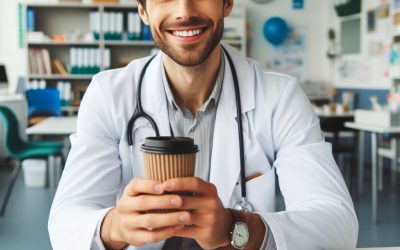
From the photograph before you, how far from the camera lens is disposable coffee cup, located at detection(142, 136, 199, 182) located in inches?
30.4

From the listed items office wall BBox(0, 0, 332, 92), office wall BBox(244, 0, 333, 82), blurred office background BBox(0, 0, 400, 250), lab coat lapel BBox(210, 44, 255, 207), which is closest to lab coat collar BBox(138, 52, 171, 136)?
lab coat lapel BBox(210, 44, 255, 207)

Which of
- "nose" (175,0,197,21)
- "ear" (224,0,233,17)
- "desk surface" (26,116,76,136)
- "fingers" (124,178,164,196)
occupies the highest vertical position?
"ear" (224,0,233,17)

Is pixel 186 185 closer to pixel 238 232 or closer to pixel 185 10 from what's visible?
pixel 238 232

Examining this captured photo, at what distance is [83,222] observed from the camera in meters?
1.07

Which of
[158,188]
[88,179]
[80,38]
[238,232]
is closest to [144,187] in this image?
[158,188]

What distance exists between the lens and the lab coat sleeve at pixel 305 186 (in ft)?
3.48

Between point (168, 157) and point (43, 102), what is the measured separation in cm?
508

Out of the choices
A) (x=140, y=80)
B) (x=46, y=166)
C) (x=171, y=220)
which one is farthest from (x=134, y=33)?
(x=171, y=220)

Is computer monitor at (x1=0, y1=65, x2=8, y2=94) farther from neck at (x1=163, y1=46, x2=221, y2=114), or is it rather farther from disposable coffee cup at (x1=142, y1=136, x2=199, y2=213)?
disposable coffee cup at (x1=142, y1=136, x2=199, y2=213)

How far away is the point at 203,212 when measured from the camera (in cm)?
83

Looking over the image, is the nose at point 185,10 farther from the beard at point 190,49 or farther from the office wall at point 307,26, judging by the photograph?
the office wall at point 307,26

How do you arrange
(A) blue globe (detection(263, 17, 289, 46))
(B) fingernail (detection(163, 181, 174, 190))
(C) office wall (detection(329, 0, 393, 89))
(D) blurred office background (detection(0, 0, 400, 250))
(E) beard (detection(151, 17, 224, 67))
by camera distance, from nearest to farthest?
(B) fingernail (detection(163, 181, 174, 190))
(E) beard (detection(151, 17, 224, 67))
(D) blurred office background (detection(0, 0, 400, 250))
(C) office wall (detection(329, 0, 393, 89))
(A) blue globe (detection(263, 17, 289, 46))

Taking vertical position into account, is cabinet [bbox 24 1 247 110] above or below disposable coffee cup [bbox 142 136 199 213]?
above

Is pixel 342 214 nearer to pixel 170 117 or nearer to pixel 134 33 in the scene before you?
pixel 170 117
